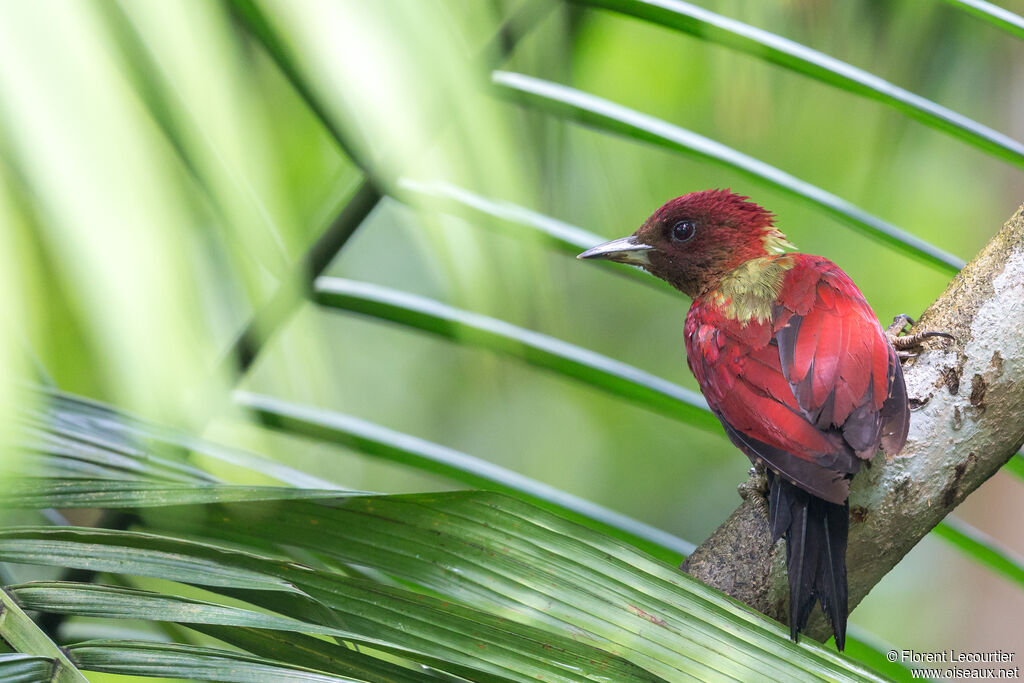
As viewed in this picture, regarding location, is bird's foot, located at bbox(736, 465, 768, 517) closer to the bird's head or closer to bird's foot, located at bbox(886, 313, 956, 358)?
bird's foot, located at bbox(886, 313, 956, 358)

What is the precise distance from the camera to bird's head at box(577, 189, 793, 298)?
179 cm

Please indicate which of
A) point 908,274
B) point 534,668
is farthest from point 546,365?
point 908,274

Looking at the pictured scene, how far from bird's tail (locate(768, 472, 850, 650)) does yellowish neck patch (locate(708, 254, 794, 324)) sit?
1.31 feet

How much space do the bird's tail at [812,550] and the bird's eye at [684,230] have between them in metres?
0.78

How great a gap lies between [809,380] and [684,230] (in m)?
0.63

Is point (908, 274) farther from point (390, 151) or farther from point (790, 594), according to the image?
point (390, 151)

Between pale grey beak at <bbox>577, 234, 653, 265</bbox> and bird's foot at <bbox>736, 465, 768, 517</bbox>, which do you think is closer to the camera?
bird's foot at <bbox>736, 465, 768, 517</bbox>

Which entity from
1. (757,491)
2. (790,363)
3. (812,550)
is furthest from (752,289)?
(812,550)

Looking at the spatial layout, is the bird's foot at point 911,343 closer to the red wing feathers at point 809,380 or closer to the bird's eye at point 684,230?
the red wing feathers at point 809,380

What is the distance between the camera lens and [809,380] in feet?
4.17

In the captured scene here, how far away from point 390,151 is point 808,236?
188 inches

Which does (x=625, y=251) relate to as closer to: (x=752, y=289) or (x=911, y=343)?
(x=752, y=289)

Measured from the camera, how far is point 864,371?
1.20 metres

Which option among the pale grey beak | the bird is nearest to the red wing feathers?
the bird
